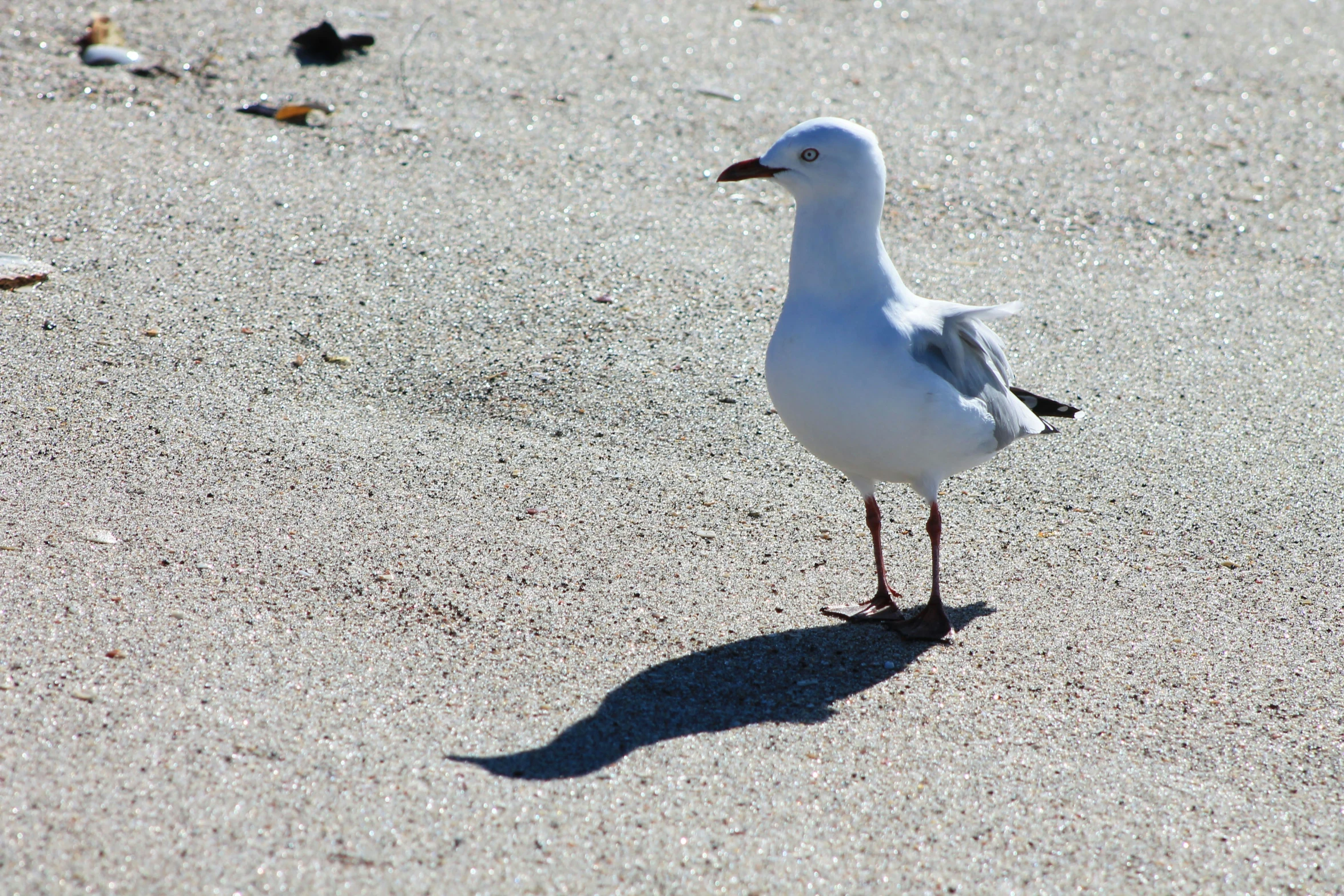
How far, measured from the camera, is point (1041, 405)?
4.07m

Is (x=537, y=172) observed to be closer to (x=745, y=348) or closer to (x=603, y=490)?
(x=745, y=348)

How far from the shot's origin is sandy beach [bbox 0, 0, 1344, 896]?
2.69 meters

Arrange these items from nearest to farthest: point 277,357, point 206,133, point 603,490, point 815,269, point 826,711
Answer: point 826,711, point 815,269, point 603,490, point 277,357, point 206,133

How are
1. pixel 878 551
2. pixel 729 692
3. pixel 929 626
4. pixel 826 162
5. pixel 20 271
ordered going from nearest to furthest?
pixel 729 692 → pixel 826 162 → pixel 929 626 → pixel 878 551 → pixel 20 271

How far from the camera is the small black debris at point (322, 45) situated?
273 inches

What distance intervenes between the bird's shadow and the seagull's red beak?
1333 millimetres

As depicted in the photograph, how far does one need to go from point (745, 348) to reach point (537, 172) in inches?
73.8

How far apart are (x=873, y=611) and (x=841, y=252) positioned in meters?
1.08

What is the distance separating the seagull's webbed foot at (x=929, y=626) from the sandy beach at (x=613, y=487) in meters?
0.05

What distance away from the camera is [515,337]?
195 inches

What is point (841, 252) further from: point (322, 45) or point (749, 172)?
point (322, 45)

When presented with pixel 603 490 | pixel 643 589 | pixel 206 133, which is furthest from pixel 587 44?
pixel 643 589

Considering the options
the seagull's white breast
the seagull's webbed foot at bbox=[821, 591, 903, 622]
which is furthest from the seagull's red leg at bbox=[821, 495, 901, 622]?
the seagull's white breast

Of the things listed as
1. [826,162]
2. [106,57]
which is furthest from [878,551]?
[106,57]
